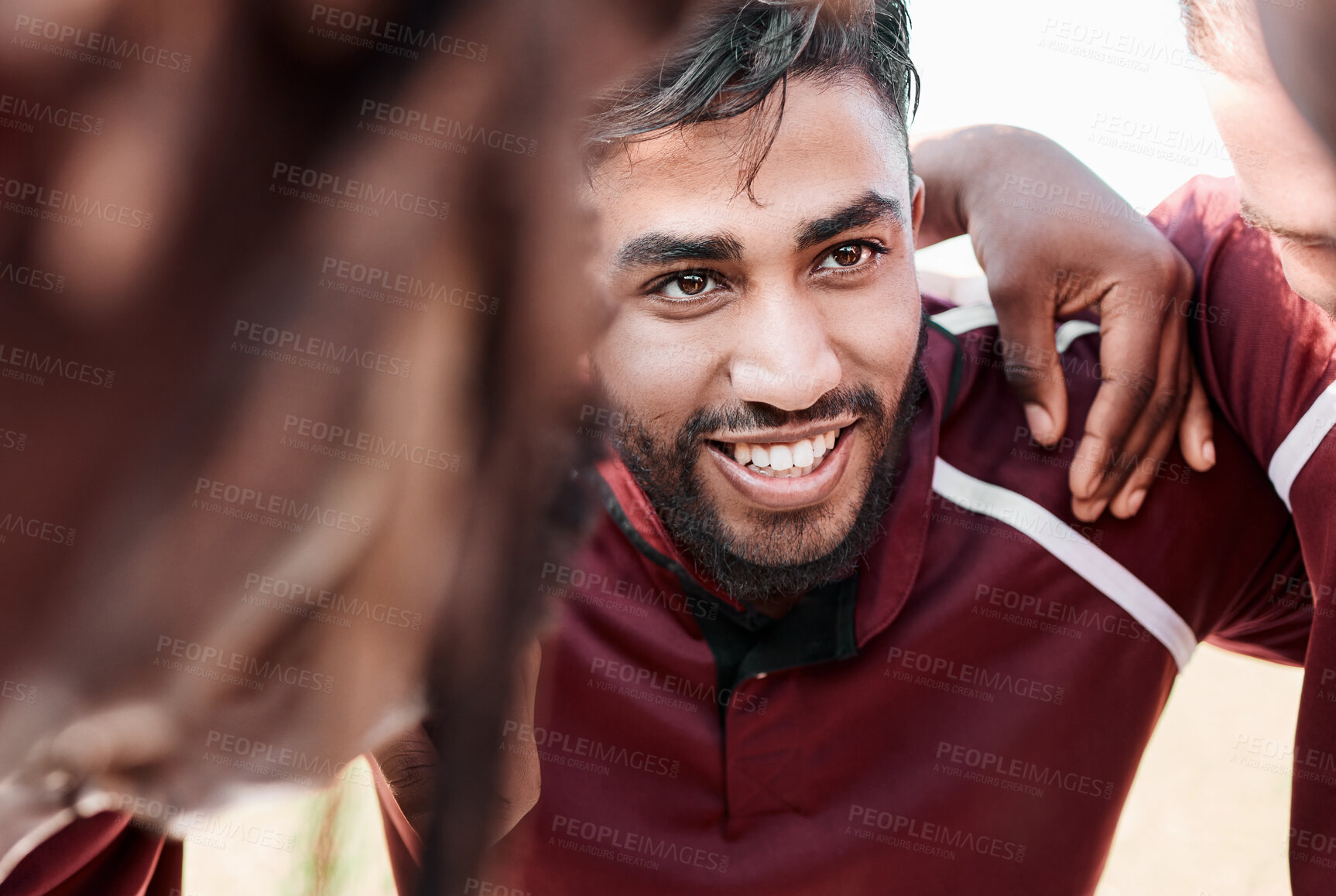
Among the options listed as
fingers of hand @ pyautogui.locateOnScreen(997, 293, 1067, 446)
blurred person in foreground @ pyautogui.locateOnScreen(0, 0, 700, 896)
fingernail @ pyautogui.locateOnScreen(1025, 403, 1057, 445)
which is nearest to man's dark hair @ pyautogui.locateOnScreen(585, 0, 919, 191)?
fingers of hand @ pyautogui.locateOnScreen(997, 293, 1067, 446)

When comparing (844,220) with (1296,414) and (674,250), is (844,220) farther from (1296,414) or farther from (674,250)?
(1296,414)

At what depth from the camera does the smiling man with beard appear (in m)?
1.29

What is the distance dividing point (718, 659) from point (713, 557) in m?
0.14

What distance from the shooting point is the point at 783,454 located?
51.7 inches

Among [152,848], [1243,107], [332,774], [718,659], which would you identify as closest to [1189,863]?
[718,659]

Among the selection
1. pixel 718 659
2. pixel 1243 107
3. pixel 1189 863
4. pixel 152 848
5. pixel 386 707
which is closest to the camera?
pixel 386 707

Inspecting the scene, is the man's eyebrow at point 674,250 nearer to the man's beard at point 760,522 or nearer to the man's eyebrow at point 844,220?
the man's eyebrow at point 844,220

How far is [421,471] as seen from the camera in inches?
12.9

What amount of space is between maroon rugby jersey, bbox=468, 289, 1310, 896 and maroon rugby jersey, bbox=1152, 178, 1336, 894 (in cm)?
10

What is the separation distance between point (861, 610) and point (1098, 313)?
55cm

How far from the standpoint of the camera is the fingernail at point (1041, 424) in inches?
53.4

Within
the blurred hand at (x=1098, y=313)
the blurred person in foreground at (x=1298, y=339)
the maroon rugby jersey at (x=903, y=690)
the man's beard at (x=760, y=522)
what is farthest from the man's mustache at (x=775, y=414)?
the blurred person in foreground at (x=1298, y=339)

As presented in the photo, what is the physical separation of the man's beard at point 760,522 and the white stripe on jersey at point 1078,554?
0.38 ft

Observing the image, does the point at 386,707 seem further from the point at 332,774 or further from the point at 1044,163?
the point at 1044,163
